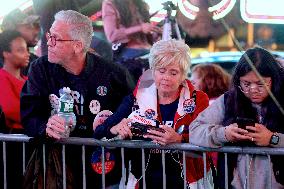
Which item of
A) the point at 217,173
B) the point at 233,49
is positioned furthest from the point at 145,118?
the point at 233,49

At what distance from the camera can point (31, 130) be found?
5.47 m

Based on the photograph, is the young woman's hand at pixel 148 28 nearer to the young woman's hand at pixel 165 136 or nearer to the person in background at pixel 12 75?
the person in background at pixel 12 75

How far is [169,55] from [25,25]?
10.4 feet

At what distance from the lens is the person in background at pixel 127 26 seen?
7855mm

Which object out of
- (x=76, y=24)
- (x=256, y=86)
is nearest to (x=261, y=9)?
(x=76, y=24)

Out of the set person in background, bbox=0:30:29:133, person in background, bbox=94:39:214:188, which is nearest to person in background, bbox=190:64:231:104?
person in background, bbox=0:30:29:133

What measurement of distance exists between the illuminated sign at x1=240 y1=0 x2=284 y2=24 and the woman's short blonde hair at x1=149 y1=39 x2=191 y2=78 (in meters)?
3.54

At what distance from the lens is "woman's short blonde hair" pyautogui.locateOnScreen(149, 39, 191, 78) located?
5105mm

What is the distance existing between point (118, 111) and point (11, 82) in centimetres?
147

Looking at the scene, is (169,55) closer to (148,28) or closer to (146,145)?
(146,145)

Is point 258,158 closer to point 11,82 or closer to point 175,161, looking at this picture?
point 175,161

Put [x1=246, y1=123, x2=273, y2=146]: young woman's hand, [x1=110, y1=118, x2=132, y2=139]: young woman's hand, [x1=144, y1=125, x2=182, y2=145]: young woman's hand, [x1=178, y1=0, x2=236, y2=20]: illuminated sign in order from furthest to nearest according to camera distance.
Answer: [x1=178, y1=0, x2=236, y2=20]: illuminated sign, [x1=110, y1=118, x2=132, y2=139]: young woman's hand, [x1=144, y1=125, x2=182, y2=145]: young woman's hand, [x1=246, y1=123, x2=273, y2=146]: young woman's hand

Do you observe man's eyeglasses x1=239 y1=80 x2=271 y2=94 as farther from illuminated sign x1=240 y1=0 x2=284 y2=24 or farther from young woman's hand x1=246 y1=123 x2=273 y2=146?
illuminated sign x1=240 y1=0 x2=284 y2=24

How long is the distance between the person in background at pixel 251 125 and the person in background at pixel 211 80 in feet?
7.97
